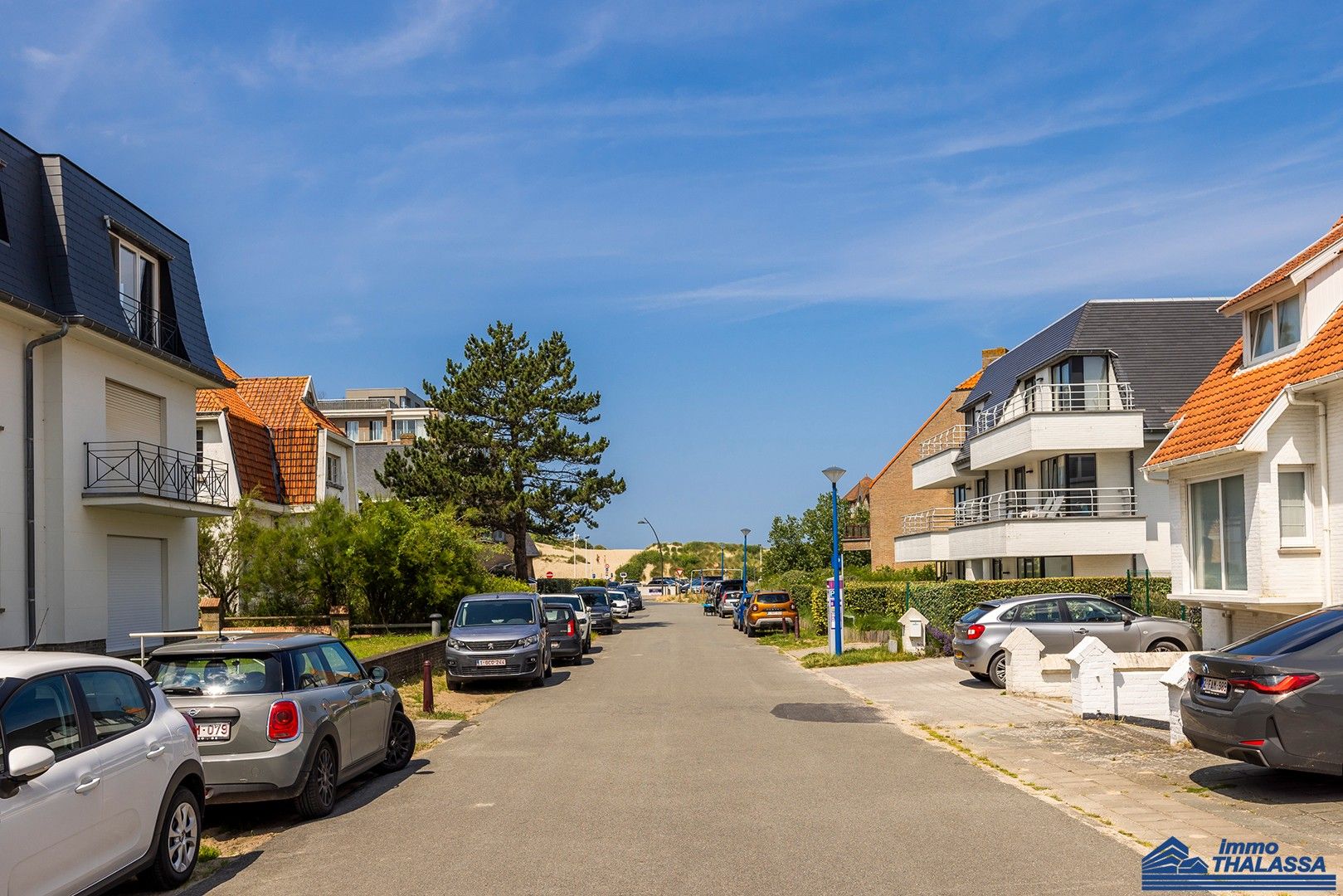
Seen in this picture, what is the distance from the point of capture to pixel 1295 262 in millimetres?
16922

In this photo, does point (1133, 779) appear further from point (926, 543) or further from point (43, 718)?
point (926, 543)

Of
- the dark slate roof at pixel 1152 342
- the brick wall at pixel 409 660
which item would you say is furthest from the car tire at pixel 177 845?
the dark slate roof at pixel 1152 342

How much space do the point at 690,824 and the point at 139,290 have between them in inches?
736

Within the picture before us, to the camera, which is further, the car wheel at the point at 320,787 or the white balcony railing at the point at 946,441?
the white balcony railing at the point at 946,441

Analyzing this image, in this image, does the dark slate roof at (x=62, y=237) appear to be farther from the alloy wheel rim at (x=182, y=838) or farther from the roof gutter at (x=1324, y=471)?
the roof gutter at (x=1324, y=471)

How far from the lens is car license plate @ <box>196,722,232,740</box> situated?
9117 mm

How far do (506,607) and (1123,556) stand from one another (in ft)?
65.1

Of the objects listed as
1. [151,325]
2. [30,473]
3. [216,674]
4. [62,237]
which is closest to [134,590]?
[30,473]

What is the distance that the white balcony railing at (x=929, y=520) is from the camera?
4431 centimetres

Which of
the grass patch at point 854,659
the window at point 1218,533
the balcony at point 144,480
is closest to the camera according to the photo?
the window at point 1218,533

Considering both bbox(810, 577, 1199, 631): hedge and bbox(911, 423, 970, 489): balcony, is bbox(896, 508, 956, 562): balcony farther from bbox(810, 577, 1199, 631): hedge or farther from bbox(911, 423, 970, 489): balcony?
bbox(810, 577, 1199, 631): hedge

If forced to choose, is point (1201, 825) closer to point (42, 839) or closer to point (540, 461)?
point (42, 839)

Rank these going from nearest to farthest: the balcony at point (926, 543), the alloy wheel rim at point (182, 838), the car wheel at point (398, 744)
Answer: the alloy wheel rim at point (182, 838), the car wheel at point (398, 744), the balcony at point (926, 543)

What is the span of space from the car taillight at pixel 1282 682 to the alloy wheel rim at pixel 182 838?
817cm
